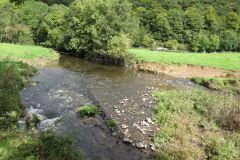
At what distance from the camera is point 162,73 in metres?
47.6

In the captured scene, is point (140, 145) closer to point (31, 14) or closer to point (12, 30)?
point (12, 30)

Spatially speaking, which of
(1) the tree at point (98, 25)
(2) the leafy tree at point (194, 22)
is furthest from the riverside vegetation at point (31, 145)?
(2) the leafy tree at point (194, 22)

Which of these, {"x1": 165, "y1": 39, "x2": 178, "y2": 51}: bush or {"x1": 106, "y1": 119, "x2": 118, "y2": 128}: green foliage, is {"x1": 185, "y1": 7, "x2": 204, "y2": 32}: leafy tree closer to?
{"x1": 165, "y1": 39, "x2": 178, "y2": 51}: bush

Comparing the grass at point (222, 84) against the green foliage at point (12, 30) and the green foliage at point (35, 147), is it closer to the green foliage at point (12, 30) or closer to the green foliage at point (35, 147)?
the green foliage at point (35, 147)

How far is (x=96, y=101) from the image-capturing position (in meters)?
28.7

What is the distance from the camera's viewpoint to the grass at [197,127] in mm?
18984

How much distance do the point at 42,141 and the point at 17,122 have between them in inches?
221

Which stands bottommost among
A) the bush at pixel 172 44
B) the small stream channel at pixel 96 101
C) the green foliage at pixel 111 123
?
the bush at pixel 172 44

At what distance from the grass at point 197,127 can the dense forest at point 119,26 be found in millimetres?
23837

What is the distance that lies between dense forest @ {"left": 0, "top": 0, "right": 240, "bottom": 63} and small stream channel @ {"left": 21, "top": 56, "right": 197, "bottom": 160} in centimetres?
845

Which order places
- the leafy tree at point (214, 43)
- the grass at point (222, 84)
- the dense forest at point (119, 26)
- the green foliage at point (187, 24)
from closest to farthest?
the grass at point (222, 84), the dense forest at point (119, 26), the leafy tree at point (214, 43), the green foliage at point (187, 24)

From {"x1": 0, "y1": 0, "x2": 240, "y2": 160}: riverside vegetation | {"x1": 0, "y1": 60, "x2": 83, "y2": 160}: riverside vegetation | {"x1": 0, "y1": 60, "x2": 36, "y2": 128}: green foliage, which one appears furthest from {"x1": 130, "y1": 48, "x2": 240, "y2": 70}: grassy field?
{"x1": 0, "y1": 60, "x2": 83, "y2": 160}: riverside vegetation

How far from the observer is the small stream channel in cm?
2029

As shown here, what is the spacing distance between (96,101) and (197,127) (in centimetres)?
941
